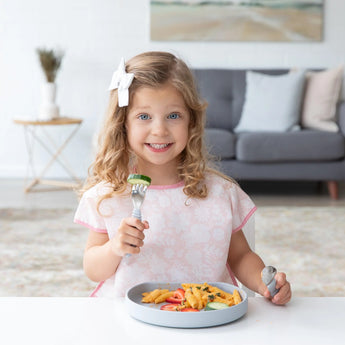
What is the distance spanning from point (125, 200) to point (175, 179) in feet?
0.40

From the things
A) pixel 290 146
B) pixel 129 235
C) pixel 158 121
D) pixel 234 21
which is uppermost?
pixel 158 121

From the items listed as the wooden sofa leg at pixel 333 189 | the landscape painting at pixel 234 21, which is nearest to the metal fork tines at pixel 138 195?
the wooden sofa leg at pixel 333 189

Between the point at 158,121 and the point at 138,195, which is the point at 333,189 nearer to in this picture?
the point at 158,121

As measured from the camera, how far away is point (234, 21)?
16.4 feet

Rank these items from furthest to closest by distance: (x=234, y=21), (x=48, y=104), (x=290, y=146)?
(x=234, y=21) < (x=48, y=104) < (x=290, y=146)

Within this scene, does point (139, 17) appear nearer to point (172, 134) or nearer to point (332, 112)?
point (332, 112)

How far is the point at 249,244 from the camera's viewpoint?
4.35 feet

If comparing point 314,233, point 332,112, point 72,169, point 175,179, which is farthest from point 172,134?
point 72,169

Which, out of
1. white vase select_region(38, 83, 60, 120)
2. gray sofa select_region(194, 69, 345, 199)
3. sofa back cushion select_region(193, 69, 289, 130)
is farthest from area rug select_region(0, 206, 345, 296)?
sofa back cushion select_region(193, 69, 289, 130)

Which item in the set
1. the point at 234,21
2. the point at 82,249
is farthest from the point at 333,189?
the point at 82,249

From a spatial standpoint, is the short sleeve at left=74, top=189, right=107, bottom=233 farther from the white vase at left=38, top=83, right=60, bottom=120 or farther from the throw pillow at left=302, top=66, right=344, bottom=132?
the throw pillow at left=302, top=66, right=344, bottom=132

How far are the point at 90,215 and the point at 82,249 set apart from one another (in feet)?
5.92

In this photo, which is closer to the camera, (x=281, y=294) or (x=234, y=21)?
(x=281, y=294)

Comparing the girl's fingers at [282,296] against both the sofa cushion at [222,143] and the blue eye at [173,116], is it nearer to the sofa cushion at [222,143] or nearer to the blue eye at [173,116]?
the blue eye at [173,116]
